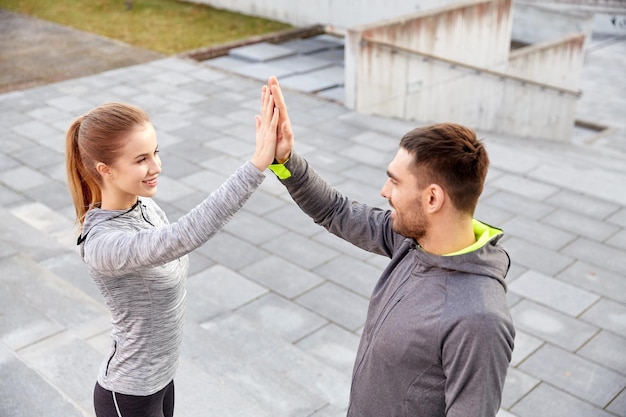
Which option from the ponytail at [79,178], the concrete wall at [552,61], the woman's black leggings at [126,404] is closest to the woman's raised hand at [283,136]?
the ponytail at [79,178]

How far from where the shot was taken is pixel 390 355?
7.32 ft

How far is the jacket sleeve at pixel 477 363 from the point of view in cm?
201

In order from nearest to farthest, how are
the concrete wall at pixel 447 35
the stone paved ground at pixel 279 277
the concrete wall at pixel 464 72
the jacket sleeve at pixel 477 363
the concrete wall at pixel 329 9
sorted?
the jacket sleeve at pixel 477 363 → the stone paved ground at pixel 279 277 → the concrete wall at pixel 447 35 → the concrete wall at pixel 464 72 → the concrete wall at pixel 329 9

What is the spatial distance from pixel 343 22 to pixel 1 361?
42.2ft

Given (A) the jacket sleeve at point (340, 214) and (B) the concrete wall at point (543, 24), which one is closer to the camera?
(A) the jacket sleeve at point (340, 214)

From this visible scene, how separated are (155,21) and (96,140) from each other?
1496 centimetres

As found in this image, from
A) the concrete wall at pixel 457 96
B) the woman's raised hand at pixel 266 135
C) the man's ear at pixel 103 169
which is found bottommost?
the concrete wall at pixel 457 96

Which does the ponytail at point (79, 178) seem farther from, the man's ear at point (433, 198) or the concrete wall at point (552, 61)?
the concrete wall at point (552, 61)

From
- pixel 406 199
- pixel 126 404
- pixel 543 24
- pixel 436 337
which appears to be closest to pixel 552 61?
pixel 543 24

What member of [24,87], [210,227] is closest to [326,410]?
[210,227]

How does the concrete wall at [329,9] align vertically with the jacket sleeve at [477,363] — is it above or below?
below

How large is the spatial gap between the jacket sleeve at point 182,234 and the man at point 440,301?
0.50 meters

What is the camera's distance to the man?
80.1 inches

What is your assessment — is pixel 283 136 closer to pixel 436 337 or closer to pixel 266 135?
pixel 266 135
